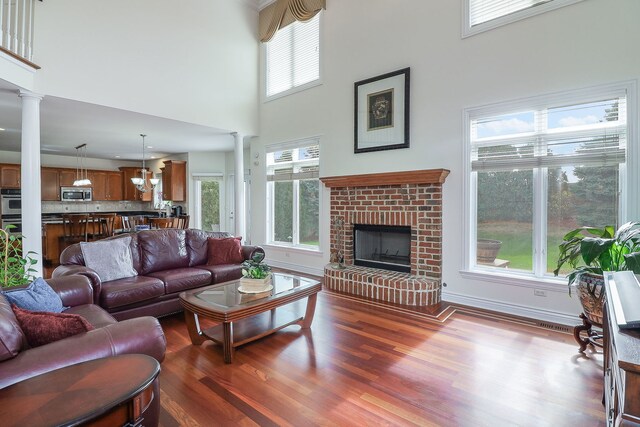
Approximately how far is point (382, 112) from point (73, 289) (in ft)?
13.6

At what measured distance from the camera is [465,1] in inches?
156

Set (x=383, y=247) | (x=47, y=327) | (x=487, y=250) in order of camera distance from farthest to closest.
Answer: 1. (x=383, y=247)
2. (x=487, y=250)
3. (x=47, y=327)

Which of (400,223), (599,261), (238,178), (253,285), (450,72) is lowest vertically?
(253,285)

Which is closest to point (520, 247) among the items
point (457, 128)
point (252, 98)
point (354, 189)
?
point (457, 128)

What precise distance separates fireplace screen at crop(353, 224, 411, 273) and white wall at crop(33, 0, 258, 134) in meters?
3.20

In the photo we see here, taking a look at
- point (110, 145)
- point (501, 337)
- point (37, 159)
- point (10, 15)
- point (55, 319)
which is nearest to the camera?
point (55, 319)

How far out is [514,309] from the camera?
144 inches

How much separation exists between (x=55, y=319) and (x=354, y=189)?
12.9 ft

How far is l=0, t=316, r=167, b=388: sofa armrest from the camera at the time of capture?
1.29 m

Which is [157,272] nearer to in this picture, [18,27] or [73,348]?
[73,348]

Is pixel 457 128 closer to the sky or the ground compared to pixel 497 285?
closer to the sky

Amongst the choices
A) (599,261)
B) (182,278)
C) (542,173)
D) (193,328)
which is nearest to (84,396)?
(193,328)

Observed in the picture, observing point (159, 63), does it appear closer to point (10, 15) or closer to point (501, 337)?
point (10, 15)

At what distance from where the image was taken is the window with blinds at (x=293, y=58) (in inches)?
225
